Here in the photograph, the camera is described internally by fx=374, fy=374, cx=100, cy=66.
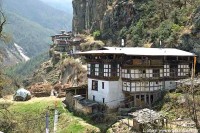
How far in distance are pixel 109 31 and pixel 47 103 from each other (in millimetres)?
44551

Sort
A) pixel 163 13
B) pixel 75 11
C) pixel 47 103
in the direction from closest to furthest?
pixel 47 103, pixel 163 13, pixel 75 11

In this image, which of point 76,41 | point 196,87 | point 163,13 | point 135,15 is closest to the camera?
point 196,87

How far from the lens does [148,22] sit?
80.2m

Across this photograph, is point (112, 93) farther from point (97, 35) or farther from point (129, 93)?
point (97, 35)

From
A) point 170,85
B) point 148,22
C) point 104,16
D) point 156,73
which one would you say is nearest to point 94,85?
point 156,73

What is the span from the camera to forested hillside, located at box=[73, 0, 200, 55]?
190ft

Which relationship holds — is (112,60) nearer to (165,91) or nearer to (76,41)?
(165,91)

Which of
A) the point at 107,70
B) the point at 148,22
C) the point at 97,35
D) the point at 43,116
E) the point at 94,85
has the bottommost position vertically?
the point at 43,116

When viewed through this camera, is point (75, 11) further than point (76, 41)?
Yes

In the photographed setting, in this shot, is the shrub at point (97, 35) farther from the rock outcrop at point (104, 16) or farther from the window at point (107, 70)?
the window at point (107, 70)

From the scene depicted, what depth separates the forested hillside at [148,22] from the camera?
57781mm

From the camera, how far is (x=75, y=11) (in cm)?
13050

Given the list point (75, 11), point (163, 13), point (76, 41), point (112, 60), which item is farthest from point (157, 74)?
point (75, 11)

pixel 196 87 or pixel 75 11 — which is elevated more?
pixel 75 11
